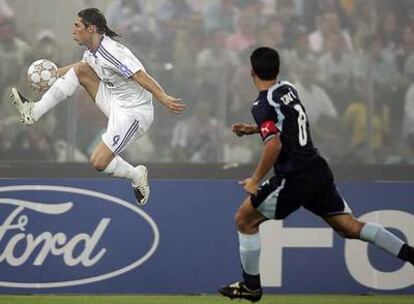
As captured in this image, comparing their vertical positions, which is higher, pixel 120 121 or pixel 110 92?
pixel 110 92

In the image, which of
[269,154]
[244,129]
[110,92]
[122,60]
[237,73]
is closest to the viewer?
[269,154]

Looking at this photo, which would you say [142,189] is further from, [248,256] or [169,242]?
[248,256]

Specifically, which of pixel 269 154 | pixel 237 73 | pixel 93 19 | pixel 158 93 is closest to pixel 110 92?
pixel 93 19

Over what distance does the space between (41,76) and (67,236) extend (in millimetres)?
1658

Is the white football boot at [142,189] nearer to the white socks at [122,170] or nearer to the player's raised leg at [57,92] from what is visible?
the white socks at [122,170]

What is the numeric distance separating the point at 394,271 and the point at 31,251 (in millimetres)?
3642

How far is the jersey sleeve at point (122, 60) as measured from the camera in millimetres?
9555

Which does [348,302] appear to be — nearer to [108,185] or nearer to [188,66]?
[108,185]

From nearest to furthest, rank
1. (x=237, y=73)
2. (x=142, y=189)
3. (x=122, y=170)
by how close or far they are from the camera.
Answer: (x=122, y=170)
(x=142, y=189)
(x=237, y=73)

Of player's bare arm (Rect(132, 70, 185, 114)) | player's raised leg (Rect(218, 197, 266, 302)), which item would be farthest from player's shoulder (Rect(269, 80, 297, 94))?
player's bare arm (Rect(132, 70, 185, 114))

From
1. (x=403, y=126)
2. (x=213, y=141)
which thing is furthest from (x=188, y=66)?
(x=403, y=126)

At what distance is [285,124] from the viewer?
831 cm

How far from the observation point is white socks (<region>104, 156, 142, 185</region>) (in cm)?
977

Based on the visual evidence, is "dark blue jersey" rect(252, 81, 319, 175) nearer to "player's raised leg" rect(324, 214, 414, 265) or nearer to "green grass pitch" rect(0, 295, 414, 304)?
"player's raised leg" rect(324, 214, 414, 265)
